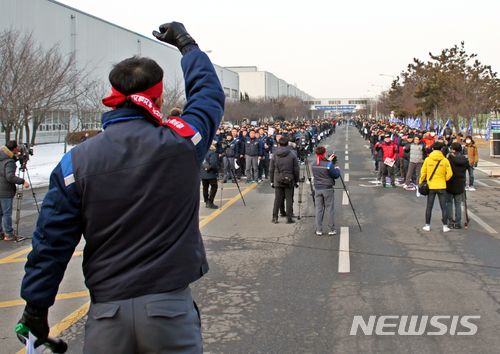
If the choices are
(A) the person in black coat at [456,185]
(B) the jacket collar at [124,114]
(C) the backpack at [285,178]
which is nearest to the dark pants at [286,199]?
(C) the backpack at [285,178]

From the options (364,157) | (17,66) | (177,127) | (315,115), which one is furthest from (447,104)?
(315,115)

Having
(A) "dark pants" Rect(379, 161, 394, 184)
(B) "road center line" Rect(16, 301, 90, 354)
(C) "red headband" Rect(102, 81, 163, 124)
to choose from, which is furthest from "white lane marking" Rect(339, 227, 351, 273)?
(A) "dark pants" Rect(379, 161, 394, 184)

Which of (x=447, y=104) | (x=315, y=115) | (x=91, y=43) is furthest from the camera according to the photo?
(x=315, y=115)

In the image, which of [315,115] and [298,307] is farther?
[315,115]

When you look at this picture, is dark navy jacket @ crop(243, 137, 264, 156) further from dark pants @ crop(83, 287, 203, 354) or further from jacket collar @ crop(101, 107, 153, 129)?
dark pants @ crop(83, 287, 203, 354)

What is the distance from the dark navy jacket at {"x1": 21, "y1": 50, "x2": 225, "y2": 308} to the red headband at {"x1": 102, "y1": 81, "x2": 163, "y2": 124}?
6 centimetres

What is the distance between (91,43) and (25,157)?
36605 mm

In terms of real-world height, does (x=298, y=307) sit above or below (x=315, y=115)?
below

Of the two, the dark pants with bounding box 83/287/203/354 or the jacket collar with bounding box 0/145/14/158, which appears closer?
the dark pants with bounding box 83/287/203/354

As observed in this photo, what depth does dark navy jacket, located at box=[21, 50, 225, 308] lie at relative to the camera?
2035 millimetres

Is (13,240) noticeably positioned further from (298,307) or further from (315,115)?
(315,115)

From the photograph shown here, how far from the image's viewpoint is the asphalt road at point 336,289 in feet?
15.5

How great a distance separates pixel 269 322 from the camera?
5090 mm

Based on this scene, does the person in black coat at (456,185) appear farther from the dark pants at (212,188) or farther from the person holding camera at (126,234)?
the person holding camera at (126,234)
